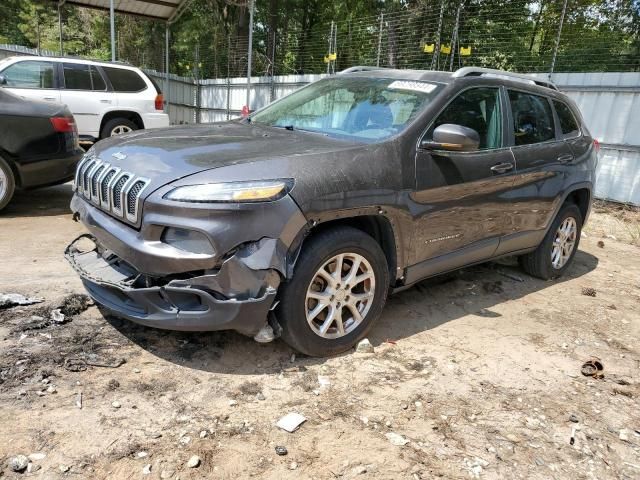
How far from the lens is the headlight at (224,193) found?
272 centimetres

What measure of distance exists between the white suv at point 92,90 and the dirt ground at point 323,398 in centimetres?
590

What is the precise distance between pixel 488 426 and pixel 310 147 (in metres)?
1.89

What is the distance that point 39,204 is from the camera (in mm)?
6617

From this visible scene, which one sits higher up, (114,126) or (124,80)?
(124,80)

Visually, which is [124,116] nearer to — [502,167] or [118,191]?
[118,191]

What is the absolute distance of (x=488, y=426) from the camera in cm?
282

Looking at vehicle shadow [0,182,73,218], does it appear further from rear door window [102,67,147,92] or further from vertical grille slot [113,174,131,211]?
vertical grille slot [113,174,131,211]

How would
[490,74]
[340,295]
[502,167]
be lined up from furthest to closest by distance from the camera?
[490,74] < [502,167] < [340,295]

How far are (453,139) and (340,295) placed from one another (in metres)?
1.25

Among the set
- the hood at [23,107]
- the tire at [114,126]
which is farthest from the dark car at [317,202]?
the tire at [114,126]

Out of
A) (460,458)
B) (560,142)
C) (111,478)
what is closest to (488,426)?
(460,458)

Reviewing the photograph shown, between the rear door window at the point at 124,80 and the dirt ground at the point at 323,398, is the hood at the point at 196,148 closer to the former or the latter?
the dirt ground at the point at 323,398

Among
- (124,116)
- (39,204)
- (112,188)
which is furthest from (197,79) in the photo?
(112,188)

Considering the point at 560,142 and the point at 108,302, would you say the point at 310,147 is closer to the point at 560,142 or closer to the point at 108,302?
the point at 108,302
